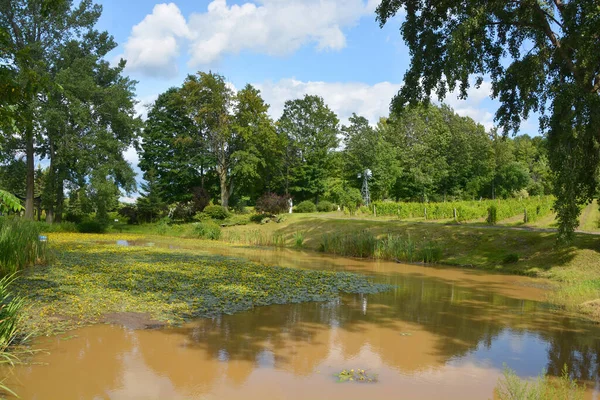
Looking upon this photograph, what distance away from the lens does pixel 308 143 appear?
47188mm

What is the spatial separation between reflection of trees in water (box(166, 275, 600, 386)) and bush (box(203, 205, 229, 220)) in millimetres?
24512

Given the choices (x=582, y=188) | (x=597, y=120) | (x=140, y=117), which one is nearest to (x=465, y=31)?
(x=597, y=120)

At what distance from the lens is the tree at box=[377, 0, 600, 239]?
13.4 metres

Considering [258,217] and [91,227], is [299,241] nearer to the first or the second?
[258,217]

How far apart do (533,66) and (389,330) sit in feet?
39.8

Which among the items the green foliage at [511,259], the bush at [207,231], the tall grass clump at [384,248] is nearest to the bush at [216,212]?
the bush at [207,231]

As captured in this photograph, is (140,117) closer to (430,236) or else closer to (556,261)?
(430,236)

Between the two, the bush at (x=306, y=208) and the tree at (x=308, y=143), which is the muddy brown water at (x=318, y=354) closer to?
the bush at (x=306, y=208)

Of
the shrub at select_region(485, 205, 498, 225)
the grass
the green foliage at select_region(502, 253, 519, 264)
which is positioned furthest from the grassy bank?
the grass

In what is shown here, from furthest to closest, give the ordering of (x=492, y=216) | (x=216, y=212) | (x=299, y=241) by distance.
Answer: (x=216, y=212), (x=299, y=241), (x=492, y=216)

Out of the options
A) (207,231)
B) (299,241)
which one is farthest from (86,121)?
(299,241)

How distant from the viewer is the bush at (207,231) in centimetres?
2969

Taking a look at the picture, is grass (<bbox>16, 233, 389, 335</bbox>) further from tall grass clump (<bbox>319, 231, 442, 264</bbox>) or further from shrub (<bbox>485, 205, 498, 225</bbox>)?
shrub (<bbox>485, 205, 498, 225</bbox>)

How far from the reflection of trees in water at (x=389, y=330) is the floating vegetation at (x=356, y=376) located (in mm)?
499
